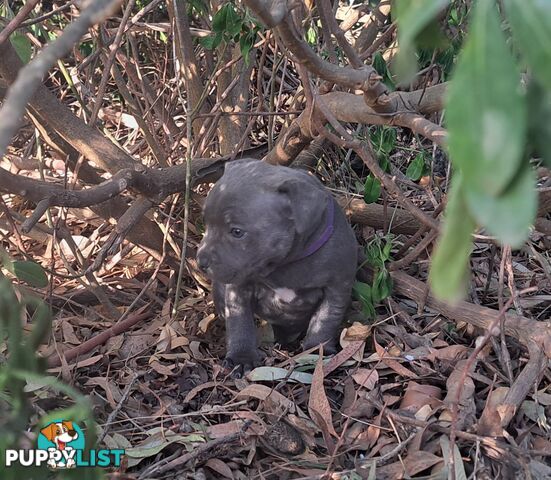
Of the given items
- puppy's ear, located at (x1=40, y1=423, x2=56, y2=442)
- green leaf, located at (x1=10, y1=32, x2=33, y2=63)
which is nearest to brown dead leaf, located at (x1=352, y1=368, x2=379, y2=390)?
puppy's ear, located at (x1=40, y1=423, x2=56, y2=442)

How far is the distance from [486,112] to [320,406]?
7.27ft

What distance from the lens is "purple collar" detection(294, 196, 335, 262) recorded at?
10.4ft

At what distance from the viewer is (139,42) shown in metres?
4.50

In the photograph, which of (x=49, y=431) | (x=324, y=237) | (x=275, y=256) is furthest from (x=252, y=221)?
(x=49, y=431)

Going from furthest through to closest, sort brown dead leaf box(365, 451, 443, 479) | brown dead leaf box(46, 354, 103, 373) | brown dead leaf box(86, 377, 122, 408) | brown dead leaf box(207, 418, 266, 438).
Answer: brown dead leaf box(46, 354, 103, 373) < brown dead leaf box(86, 377, 122, 408) < brown dead leaf box(207, 418, 266, 438) < brown dead leaf box(365, 451, 443, 479)

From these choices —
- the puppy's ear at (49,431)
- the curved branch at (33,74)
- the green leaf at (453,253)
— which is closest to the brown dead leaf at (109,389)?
the puppy's ear at (49,431)

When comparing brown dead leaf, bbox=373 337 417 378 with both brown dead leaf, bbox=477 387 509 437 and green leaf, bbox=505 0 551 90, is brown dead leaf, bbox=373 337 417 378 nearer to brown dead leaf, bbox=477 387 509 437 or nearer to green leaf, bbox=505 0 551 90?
brown dead leaf, bbox=477 387 509 437

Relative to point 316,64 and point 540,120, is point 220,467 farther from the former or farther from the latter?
point 540,120

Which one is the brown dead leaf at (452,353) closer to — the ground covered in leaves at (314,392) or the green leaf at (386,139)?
the ground covered in leaves at (314,392)

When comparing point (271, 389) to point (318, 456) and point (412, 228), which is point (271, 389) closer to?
point (318, 456)

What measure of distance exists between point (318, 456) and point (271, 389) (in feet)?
1.33

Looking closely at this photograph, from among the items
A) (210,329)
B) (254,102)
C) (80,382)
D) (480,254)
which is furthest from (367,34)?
(80,382)

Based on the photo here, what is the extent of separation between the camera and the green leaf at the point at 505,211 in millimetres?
656

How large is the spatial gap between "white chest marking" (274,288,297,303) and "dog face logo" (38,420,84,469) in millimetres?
1350
